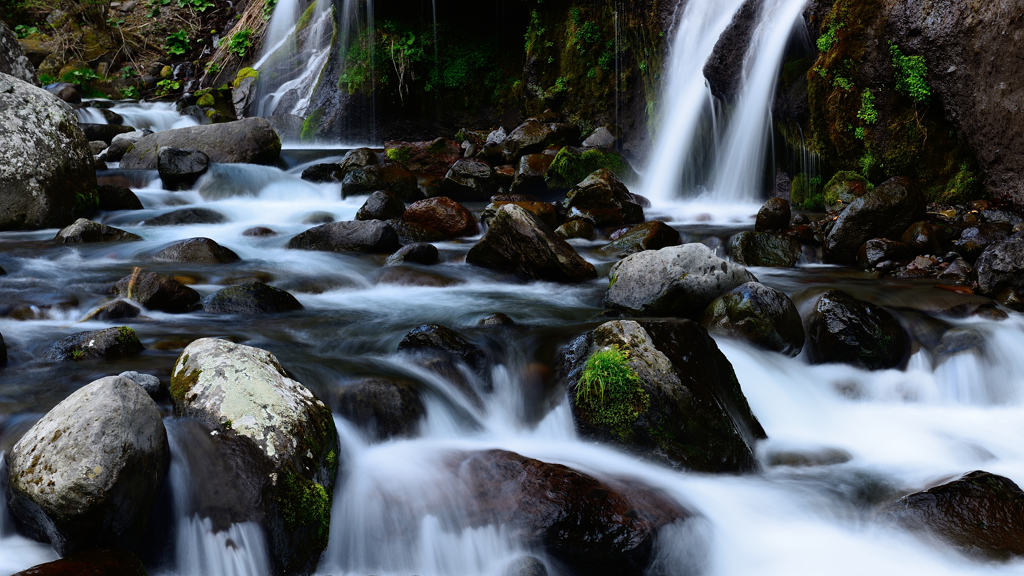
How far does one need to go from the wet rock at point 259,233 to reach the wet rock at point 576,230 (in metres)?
3.80

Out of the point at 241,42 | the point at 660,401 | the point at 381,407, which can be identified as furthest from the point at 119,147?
the point at 660,401

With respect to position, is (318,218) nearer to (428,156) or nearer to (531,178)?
(531,178)

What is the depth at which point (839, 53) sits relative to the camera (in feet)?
29.4

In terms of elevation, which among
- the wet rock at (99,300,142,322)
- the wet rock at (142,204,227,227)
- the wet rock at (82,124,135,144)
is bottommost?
the wet rock at (99,300,142,322)

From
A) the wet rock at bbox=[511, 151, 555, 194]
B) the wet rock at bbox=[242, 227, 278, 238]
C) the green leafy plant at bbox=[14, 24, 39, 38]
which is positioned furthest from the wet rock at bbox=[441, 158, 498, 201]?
the green leafy plant at bbox=[14, 24, 39, 38]

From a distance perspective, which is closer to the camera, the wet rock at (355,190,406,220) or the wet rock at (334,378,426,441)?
the wet rock at (334,378,426,441)

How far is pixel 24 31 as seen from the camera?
21844 mm

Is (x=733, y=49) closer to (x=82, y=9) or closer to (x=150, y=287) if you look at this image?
(x=150, y=287)

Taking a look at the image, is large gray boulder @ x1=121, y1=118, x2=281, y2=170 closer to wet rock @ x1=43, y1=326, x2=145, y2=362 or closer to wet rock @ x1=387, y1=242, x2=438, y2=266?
wet rock @ x1=387, y1=242, x2=438, y2=266

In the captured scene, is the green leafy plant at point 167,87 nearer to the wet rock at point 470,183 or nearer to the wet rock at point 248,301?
the wet rock at point 470,183

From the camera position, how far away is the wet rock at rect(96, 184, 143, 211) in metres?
9.62

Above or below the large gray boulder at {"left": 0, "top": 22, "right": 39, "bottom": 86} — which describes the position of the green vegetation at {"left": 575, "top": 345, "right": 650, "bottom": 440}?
below

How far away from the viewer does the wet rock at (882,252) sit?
23.0 ft

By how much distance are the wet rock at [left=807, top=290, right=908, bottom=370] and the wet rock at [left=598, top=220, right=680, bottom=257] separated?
280 cm
